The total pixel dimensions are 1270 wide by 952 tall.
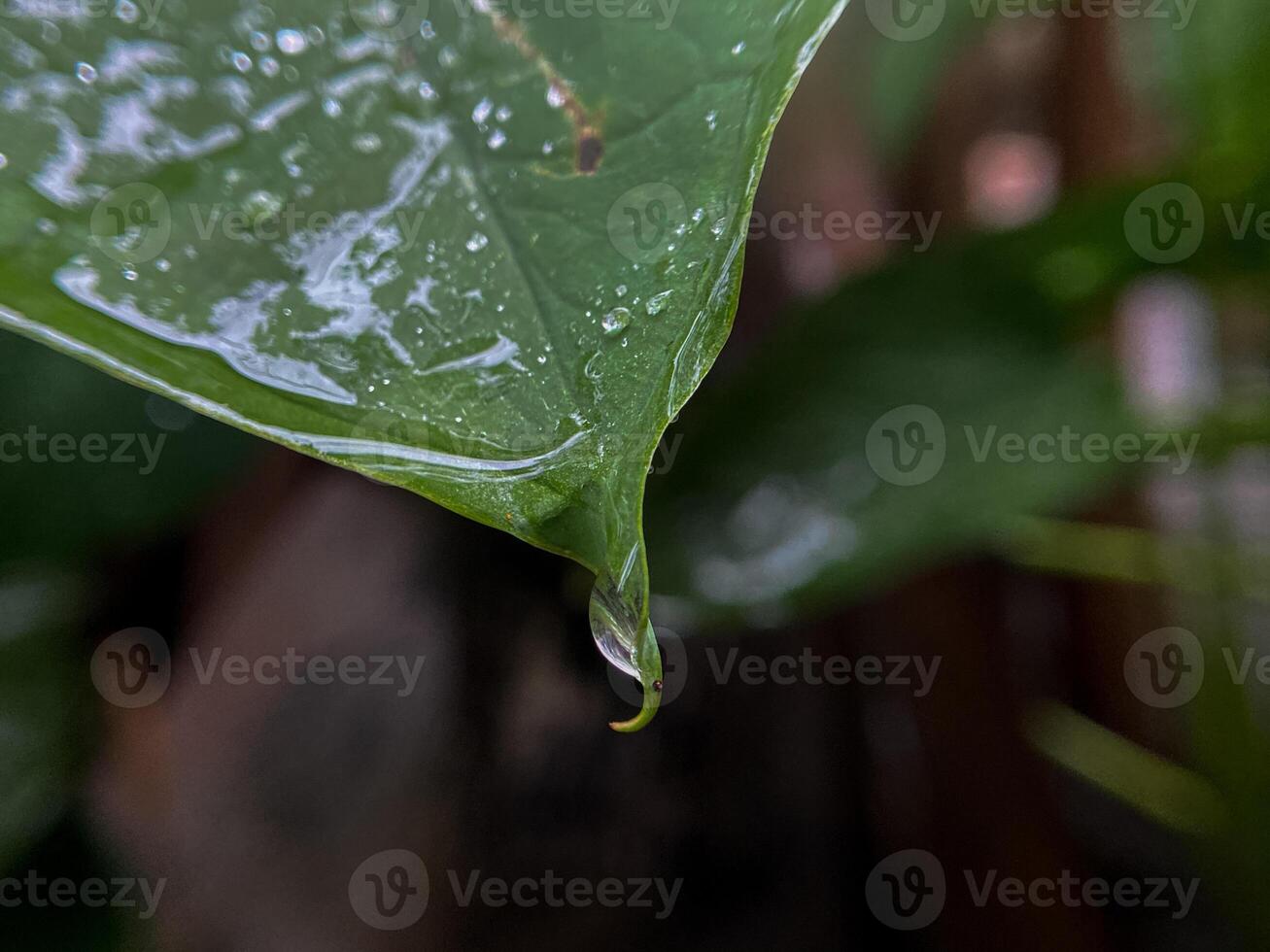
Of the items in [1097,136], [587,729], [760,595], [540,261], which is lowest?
[587,729]

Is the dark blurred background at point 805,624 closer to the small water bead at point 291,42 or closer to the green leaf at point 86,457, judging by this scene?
the green leaf at point 86,457

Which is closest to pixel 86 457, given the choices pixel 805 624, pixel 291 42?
pixel 291 42

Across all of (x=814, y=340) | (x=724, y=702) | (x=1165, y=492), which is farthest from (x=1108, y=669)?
(x=814, y=340)

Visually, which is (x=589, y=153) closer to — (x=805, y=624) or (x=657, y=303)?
(x=657, y=303)

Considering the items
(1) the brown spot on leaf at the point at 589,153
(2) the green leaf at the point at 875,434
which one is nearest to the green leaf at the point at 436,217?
(1) the brown spot on leaf at the point at 589,153

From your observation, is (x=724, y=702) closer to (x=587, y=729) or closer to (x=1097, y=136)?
(x=587, y=729)

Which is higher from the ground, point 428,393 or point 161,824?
point 428,393
